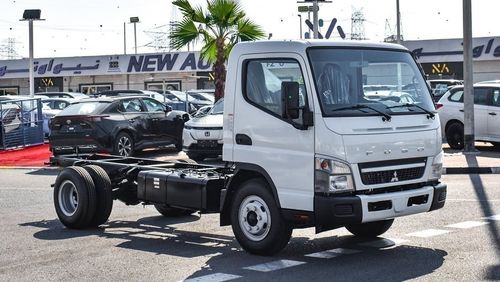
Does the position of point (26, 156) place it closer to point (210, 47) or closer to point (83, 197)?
point (210, 47)

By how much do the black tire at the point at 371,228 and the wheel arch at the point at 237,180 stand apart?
156cm

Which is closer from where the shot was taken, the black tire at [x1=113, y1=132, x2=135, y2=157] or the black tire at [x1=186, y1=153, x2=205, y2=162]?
the black tire at [x1=186, y1=153, x2=205, y2=162]

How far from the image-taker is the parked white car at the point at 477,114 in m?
19.4

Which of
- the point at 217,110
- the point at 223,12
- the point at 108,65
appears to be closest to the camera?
the point at 217,110

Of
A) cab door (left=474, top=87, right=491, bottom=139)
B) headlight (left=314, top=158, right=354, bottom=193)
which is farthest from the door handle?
cab door (left=474, top=87, right=491, bottom=139)

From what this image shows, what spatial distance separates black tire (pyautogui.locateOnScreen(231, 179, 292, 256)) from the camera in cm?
788

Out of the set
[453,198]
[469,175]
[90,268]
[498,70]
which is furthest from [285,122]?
[498,70]

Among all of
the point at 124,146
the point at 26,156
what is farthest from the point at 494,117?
the point at 26,156

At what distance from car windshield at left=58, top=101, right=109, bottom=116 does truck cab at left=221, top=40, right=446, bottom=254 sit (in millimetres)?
10874

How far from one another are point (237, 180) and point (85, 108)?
36.7ft

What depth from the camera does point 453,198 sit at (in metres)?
12.3

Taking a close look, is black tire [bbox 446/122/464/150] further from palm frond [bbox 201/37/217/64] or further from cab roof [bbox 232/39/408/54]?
cab roof [bbox 232/39/408/54]

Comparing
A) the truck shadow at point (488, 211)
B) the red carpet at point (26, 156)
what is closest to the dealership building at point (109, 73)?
the red carpet at point (26, 156)

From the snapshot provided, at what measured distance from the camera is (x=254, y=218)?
26.6 ft
